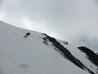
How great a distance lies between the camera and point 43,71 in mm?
26406

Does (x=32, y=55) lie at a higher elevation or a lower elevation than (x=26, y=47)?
lower

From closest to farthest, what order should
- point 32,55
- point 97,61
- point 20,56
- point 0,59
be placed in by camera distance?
point 0,59 → point 20,56 → point 32,55 → point 97,61

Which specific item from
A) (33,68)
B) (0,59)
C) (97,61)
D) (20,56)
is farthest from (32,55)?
(97,61)

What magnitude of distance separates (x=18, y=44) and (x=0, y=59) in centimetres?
906

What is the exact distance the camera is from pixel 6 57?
2559 centimetres

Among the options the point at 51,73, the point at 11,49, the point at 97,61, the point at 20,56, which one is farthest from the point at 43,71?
the point at 97,61

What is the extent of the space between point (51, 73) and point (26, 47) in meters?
8.27

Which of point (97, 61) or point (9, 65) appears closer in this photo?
point (9, 65)

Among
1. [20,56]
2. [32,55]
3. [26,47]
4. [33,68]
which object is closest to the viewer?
[33,68]

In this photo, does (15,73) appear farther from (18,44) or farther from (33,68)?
(18,44)

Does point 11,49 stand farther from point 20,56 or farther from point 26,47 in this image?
point 26,47

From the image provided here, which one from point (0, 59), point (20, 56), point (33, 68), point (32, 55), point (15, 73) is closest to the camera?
point (15, 73)

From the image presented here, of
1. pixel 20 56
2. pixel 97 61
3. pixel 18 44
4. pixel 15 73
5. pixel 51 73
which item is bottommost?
pixel 15 73

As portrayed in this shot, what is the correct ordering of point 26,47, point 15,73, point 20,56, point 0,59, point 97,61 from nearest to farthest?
point 15,73
point 0,59
point 20,56
point 26,47
point 97,61
